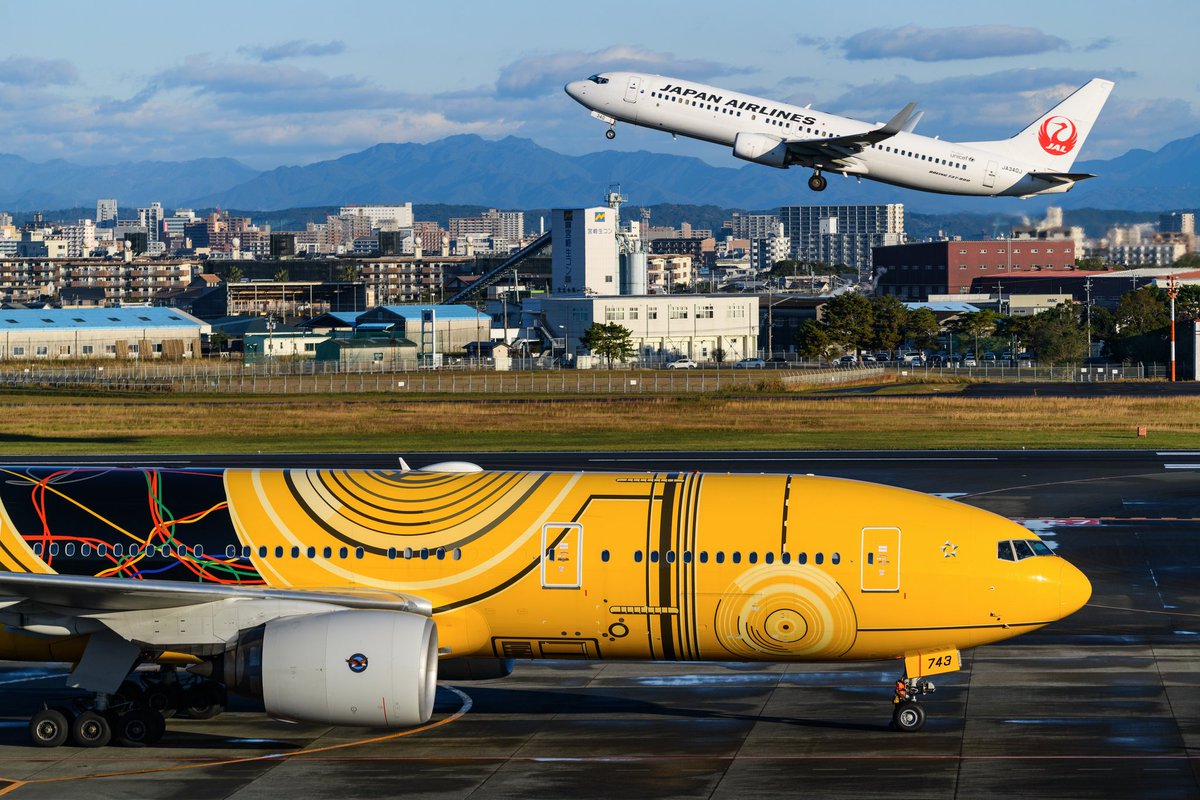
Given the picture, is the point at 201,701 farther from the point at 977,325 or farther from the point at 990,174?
the point at 977,325

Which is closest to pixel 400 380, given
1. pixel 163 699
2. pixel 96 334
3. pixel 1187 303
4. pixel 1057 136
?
pixel 96 334

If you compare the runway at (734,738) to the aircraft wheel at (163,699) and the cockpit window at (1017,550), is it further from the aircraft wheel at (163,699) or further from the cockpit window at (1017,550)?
the cockpit window at (1017,550)

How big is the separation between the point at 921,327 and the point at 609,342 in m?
37.9

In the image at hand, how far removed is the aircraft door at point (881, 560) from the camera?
24.5m

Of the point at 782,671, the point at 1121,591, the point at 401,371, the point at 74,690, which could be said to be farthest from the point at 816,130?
the point at 401,371

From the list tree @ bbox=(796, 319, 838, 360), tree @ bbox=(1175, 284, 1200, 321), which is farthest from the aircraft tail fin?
tree @ bbox=(1175, 284, 1200, 321)

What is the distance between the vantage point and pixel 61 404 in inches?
3851

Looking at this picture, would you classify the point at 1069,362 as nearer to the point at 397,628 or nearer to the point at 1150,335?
the point at 1150,335

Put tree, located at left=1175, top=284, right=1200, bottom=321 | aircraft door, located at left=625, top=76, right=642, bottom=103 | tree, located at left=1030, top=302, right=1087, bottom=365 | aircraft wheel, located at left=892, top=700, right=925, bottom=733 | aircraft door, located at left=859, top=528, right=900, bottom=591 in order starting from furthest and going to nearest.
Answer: tree, located at left=1175, top=284, right=1200, bottom=321 < tree, located at left=1030, top=302, right=1087, bottom=365 < aircraft door, located at left=625, top=76, right=642, bottom=103 < aircraft wheel, located at left=892, top=700, right=925, bottom=733 < aircraft door, located at left=859, top=528, right=900, bottom=591

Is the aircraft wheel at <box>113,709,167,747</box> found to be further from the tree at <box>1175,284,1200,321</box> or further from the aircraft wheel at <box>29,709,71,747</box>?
the tree at <box>1175,284,1200,321</box>

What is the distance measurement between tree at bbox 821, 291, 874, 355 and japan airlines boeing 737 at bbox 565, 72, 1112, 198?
86.5m

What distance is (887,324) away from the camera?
17138cm

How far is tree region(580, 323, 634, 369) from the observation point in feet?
550

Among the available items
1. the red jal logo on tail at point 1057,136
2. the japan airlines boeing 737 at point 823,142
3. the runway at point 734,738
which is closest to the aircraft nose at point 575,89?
the japan airlines boeing 737 at point 823,142
